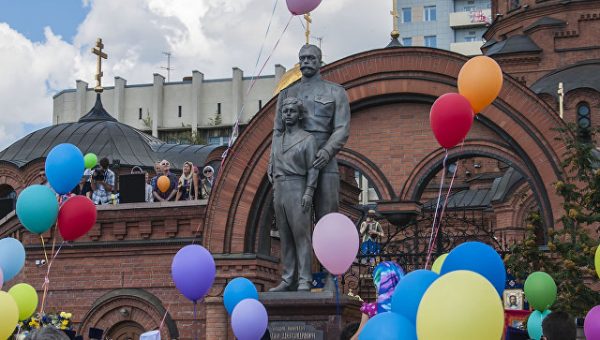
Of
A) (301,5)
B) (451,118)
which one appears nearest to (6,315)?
(451,118)

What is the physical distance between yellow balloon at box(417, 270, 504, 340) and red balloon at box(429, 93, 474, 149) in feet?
19.2

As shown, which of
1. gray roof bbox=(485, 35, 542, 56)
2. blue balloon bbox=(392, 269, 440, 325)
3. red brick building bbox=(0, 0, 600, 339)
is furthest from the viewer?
gray roof bbox=(485, 35, 542, 56)

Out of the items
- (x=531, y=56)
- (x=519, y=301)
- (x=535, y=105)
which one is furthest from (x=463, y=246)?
(x=531, y=56)

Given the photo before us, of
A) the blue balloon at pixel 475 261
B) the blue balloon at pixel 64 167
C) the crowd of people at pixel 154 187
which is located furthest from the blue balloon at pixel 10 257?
the crowd of people at pixel 154 187

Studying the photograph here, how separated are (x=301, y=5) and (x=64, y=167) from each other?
405 centimetres

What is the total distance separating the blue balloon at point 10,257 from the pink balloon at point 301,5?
16.8ft

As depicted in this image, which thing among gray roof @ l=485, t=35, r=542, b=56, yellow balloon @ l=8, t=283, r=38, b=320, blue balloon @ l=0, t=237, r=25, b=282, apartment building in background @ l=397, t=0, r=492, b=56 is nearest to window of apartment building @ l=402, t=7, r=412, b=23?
apartment building in background @ l=397, t=0, r=492, b=56

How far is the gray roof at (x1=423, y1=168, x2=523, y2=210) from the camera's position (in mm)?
34906

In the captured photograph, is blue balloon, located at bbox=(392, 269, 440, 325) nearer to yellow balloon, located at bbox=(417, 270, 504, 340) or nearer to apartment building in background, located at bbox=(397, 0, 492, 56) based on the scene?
yellow balloon, located at bbox=(417, 270, 504, 340)

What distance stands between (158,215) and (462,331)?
16.0 meters

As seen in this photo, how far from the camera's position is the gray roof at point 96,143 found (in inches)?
1266

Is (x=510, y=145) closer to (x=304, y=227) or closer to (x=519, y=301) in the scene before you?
(x=519, y=301)

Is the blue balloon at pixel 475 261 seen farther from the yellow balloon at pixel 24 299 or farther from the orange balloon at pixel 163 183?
the orange balloon at pixel 163 183

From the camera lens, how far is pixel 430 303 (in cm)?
717
